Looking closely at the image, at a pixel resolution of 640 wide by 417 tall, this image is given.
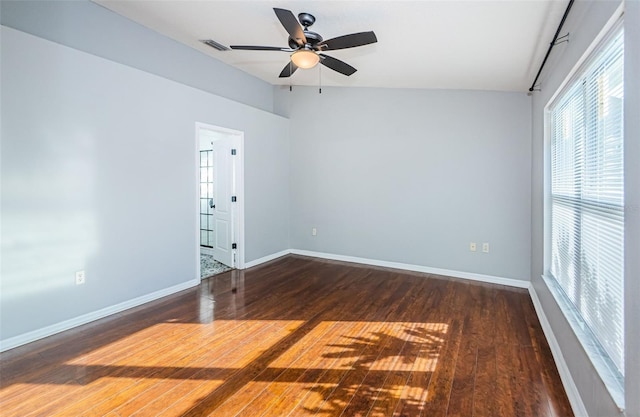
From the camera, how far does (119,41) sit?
3.65 metres

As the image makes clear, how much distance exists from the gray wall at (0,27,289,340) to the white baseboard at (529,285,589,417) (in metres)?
3.81

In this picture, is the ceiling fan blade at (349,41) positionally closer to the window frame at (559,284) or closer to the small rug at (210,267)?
the window frame at (559,284)

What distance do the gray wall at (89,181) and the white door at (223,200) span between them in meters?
0.75

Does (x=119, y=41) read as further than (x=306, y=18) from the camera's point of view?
Yes

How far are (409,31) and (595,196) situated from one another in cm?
208

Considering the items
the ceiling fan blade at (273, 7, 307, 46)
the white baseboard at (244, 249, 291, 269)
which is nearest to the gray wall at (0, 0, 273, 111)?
the ceiling fan blade at (273, 7, 307, 46)

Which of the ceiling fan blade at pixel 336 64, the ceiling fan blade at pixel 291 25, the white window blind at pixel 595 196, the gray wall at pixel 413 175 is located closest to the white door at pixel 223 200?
the gray wall at pixel 413 175

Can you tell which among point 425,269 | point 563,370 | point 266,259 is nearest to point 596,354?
point 563,370

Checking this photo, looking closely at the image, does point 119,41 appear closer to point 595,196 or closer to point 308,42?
point 308,42

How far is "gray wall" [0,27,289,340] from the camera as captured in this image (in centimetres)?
259

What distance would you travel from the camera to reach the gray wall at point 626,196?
4.04 feet

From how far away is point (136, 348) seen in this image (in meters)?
2.59

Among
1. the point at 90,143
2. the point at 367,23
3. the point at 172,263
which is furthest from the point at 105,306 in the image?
the point at 367,23

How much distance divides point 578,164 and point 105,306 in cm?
420
